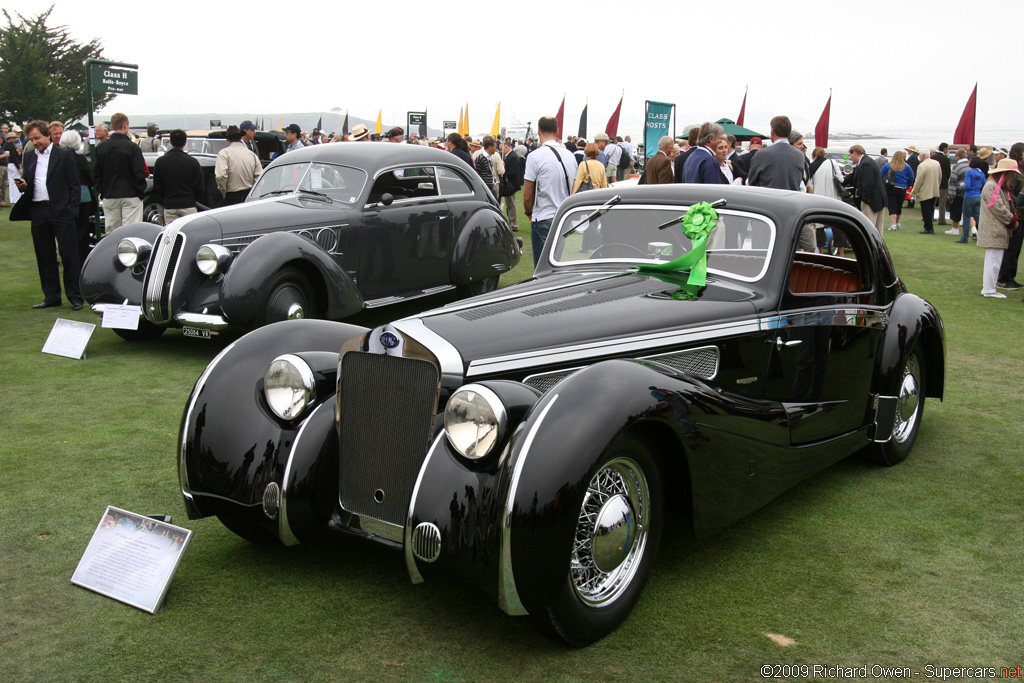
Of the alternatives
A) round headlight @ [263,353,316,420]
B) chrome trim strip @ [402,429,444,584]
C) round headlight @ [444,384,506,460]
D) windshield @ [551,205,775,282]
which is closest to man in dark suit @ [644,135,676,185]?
windshield @ [551,205,775,282]

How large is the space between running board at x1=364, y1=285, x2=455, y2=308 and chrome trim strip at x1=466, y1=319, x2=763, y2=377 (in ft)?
16.8

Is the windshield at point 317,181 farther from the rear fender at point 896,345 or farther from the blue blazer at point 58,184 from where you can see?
the rear fender at point 896,345

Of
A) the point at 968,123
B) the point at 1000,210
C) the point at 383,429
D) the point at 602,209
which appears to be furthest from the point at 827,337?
the point at 968,123

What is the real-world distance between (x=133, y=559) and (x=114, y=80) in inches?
444

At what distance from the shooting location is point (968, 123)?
870 inches

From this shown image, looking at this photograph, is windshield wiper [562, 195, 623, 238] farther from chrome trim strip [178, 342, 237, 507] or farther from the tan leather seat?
chrome trim strip [178, 342, 237, 507]

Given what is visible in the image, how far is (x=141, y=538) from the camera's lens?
3305 millimetres

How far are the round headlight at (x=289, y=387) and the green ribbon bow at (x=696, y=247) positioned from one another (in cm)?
183

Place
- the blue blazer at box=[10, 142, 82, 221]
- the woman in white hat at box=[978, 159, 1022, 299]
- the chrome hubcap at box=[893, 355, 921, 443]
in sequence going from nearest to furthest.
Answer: the chrome hubcap at box=[893, 355, 921, 443], the blue blazer at box=[10, 142, 82, 221], the woman in white hat at box=[978, 159, 1022, 299]

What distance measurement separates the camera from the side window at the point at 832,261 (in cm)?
482

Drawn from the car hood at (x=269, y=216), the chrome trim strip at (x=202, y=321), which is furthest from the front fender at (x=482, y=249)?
the chrome trim strip at (x=202, y=321)

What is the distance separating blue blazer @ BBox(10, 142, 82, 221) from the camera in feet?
28.9

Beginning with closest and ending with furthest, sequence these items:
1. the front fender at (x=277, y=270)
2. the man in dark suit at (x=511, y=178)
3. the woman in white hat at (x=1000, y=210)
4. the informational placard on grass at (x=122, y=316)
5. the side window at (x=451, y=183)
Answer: the front fender at (x=277, y=270) < the informational placard on grass at (x=122, y=316) < the side window at (x=451, y=183) < the woman in white hat at (x=1000, y=210) < the man in dark suit at (x=511, y=178)

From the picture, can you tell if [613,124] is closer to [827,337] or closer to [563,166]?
[563,166]
